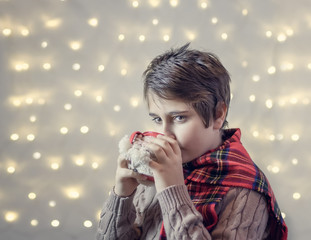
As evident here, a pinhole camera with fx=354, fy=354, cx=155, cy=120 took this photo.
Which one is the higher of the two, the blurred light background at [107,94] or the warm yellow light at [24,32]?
the warm yellow light at [24,32]

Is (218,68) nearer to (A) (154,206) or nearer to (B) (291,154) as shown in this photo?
(A) (154,206)

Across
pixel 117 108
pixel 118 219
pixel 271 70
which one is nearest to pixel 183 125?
pixel 118 219

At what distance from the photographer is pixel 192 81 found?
94 centimetres

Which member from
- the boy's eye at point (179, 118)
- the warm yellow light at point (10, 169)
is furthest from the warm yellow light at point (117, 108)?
the boy's eye at point (179, 118)

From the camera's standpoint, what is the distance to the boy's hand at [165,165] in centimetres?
91

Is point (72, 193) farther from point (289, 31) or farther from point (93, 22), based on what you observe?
point (289, 31)

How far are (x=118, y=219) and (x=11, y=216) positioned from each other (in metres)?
0.60

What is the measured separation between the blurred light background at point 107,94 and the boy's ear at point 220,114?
50 cm

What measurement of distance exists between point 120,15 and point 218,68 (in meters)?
0.64

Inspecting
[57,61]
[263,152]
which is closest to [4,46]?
[57,61]

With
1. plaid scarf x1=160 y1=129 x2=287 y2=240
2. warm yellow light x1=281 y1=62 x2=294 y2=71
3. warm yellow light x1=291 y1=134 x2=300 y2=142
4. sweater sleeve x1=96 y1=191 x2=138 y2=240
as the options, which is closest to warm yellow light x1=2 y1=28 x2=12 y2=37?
sweater sleeve x1=96 y1=191 x2=138 y2=240

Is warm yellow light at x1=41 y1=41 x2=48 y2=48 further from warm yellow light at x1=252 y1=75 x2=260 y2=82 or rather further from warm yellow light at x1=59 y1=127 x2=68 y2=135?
warm yellow light at x1=252 y1=75 x2=260 y2=82

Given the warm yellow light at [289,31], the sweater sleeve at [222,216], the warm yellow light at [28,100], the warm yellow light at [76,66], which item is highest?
the warm yellow light at [76,66]

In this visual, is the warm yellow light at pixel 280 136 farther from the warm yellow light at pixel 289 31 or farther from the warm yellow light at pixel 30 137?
the warm yellow light at pixel 30 137
